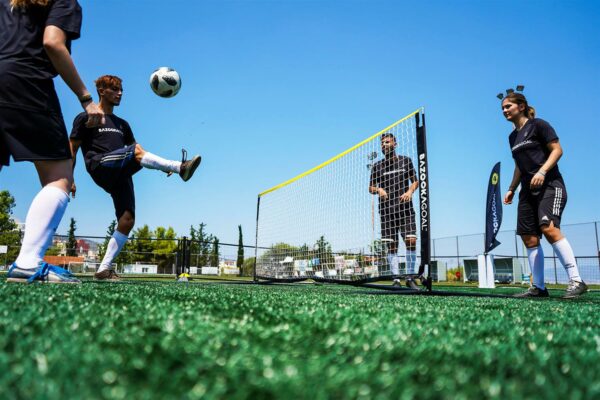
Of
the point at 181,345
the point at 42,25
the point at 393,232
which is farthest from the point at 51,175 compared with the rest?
the point at 393,232

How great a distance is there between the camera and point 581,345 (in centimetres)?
125

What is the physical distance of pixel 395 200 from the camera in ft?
17.9

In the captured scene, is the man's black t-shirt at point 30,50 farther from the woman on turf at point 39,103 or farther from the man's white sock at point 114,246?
the man's white sock at point 114,246

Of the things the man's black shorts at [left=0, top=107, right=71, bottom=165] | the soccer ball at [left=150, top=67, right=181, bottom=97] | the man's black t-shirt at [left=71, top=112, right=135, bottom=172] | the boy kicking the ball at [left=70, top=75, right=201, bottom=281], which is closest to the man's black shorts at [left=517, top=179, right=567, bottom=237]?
the boy kicking the ball at [left=70, top=75, right=201, bottom=281]

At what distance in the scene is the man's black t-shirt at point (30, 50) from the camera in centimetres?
267

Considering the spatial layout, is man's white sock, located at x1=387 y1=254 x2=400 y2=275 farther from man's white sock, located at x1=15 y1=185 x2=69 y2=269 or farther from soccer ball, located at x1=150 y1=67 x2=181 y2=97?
soccer ball, located at x1=150 y1=67 x2=181 y2=97

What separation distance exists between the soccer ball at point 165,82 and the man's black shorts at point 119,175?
1524 mm

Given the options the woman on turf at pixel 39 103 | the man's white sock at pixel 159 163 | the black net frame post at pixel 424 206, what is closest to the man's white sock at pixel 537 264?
the black net frame post at pixel 424 206

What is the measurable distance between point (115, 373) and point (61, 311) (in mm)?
900

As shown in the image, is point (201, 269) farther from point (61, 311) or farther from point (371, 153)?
point (61, 311)

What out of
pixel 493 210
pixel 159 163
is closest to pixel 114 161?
pixel 159 163

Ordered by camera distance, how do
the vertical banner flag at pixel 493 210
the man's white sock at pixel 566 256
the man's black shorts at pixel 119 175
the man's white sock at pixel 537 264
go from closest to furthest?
the man's white sock at pixel 566 256 → the man's white sock at pixel 537 264 → the man's black shorts at pixel 119 175 → the vertical banner flag at pixel 493 210

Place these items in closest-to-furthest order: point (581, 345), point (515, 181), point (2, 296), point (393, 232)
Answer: point (581, 345) < point (2, 296) < point (515, 181) < point (393, 232)

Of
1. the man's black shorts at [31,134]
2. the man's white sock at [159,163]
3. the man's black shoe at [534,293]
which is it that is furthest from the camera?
the man's white sock at [159,163]
